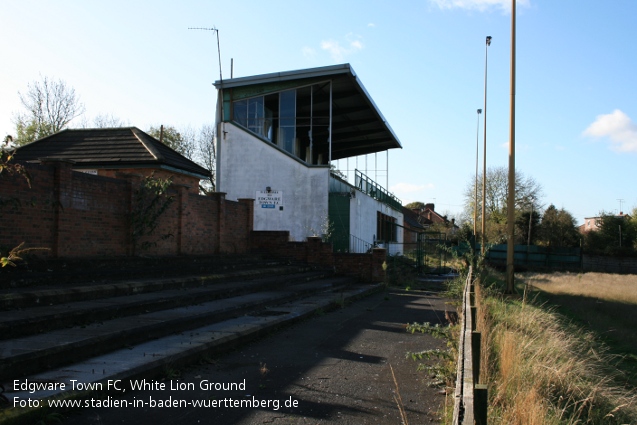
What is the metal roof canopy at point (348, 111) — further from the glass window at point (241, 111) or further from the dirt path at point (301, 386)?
the dirt path at point (301, 386)

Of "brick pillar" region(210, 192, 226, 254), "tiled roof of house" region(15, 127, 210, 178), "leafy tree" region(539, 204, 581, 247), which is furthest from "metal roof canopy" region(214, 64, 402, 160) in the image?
"leafy tree" region(539, 204, 581, 247)

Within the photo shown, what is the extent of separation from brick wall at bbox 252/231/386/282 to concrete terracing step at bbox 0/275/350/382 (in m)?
8.03

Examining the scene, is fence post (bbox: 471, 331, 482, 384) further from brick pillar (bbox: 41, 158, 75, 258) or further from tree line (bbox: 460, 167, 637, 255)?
tree line (bbox: 460, 167, 637, 255)

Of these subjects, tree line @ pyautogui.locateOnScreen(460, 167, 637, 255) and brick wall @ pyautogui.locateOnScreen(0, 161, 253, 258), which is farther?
tree line @ pyautogui.locateOnScreen(460, 167, 637, 255)

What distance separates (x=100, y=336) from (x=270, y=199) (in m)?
16.1

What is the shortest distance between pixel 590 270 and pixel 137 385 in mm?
48709

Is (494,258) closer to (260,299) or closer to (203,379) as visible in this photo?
(260,299)

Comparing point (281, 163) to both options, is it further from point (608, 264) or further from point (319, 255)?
point (608, 264)

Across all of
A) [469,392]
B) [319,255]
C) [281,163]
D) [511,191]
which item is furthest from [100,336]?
[281,163]

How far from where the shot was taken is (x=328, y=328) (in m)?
9.76

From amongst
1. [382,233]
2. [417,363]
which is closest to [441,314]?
[417,363]

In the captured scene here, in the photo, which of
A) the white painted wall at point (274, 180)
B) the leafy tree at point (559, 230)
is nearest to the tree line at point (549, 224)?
the leafy tree at point (559, 230)

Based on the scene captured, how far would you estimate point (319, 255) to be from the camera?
19.5 meters

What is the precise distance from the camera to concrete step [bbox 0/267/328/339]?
6538mm
